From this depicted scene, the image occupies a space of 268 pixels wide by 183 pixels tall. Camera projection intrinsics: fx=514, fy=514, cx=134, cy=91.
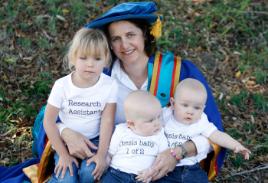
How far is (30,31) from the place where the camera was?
221 inches

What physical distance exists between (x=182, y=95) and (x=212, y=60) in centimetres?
246

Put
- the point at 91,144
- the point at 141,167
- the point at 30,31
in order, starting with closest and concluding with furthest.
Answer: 1. the point at 141,167
2. the point at 91,144
3. the point at 30,31

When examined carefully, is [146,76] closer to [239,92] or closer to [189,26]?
[239,92]

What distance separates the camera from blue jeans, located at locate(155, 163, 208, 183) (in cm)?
327

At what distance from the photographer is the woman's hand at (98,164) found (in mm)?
3283

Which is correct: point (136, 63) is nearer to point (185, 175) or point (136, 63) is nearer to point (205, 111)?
point (205, 111)

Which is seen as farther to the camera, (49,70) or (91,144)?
(49,70)

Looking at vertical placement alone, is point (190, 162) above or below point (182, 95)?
below

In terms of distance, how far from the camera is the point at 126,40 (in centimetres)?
356

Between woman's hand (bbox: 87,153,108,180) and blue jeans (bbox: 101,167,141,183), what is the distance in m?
0.05

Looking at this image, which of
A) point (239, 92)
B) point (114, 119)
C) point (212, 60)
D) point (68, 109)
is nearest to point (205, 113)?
point (114, 119)

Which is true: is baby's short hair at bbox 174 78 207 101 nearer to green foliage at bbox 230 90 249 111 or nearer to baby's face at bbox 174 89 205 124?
baby's face at bbox 174 89 205 124

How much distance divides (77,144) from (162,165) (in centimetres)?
58

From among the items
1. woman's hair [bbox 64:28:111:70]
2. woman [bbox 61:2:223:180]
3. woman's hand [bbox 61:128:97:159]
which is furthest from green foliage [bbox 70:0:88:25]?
woman's hand [bbox 61:128:97:159]
